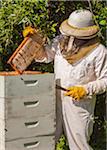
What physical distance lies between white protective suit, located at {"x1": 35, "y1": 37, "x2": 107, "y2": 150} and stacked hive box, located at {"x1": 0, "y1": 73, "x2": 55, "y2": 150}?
0.21m

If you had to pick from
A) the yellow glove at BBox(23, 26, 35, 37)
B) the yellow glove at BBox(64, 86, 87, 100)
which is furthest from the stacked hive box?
the yellow glove at BBox(23, 26, 35, 37)

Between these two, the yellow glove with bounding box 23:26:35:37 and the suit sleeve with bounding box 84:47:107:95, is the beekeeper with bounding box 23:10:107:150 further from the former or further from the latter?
the yellow glove with bounding box 23:26:35:37

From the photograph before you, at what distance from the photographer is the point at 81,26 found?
4.29 meters

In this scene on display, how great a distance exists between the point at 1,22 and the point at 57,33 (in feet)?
Answer: 2.15

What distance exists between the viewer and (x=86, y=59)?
4277 millimetres

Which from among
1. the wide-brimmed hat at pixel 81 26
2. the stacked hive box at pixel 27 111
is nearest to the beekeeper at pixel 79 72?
the wide-brimmed hat at pixel 81 26

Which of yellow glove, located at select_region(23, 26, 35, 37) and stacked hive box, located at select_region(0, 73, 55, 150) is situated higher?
yellow glove, located at select_region(23, 26, 35, 37)

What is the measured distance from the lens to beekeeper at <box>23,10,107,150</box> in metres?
4.23

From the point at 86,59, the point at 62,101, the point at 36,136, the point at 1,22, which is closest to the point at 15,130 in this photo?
the point at 36,136

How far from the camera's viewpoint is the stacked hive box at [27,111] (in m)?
3.96

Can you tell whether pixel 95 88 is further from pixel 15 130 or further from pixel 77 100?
pixel 15 130

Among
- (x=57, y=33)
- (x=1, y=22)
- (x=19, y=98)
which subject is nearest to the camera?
(x=19, y=98)

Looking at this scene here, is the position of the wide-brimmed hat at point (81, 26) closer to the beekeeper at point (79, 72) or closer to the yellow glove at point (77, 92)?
the beekeeper at point (79, 72)

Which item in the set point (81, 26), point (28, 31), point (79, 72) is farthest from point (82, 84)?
point (28, 31)
